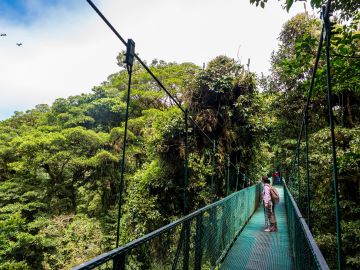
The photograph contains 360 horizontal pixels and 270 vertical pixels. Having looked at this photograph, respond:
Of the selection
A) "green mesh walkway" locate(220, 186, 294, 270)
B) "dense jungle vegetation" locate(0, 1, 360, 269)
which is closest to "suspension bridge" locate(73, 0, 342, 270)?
"green mesh walkway" locate(220, 186, 294, 270)

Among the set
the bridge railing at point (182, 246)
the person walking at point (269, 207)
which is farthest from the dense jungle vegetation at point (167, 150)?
the bridge railing at point (182, 246)

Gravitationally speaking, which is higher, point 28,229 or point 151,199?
point 151,199

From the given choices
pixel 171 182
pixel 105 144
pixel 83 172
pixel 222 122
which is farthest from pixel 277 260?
pixel 83 172

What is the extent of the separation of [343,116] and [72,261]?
9402mm

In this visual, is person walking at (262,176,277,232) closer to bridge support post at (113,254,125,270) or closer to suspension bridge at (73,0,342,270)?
A: suspension bridge at (73,0,342,270)

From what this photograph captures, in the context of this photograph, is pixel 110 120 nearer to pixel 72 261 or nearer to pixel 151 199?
pixel 72 261

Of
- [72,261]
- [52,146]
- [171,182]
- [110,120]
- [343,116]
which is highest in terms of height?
[110,120]

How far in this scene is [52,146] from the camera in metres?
11.0

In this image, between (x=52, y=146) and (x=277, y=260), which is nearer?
(x=277, y=260)

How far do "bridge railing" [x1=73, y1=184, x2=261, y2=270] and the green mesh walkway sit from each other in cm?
18

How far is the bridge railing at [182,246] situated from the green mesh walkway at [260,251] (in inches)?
7.1

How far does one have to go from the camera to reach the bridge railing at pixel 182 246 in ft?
3.48

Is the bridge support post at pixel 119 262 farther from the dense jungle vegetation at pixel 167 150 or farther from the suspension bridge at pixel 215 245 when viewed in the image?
the dense jungle vegetation at pixel 167 150

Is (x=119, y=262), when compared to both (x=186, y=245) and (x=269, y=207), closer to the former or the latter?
(x=186, y=245)
